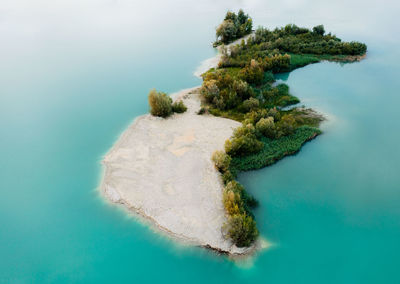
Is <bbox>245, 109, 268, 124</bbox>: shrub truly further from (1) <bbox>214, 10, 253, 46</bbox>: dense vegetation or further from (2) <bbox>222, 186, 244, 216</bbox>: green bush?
(1) <bbox>214, 10, 253, 46</bbox>: dense vegetation

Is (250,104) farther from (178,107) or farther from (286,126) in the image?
(178,107)

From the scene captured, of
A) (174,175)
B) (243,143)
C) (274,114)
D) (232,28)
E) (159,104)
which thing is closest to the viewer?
(174,175)

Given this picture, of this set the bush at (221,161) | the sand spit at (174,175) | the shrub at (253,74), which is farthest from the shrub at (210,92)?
the bush at (221,161)

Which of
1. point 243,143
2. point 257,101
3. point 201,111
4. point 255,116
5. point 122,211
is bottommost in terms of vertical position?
point 122,211

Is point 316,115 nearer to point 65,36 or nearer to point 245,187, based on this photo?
point 245,187

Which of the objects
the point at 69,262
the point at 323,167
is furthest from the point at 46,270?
the point at 323,167

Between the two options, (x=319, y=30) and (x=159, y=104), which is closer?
(x=159, y=104)

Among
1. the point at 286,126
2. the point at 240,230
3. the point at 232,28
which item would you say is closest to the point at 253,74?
the point at 286,126
